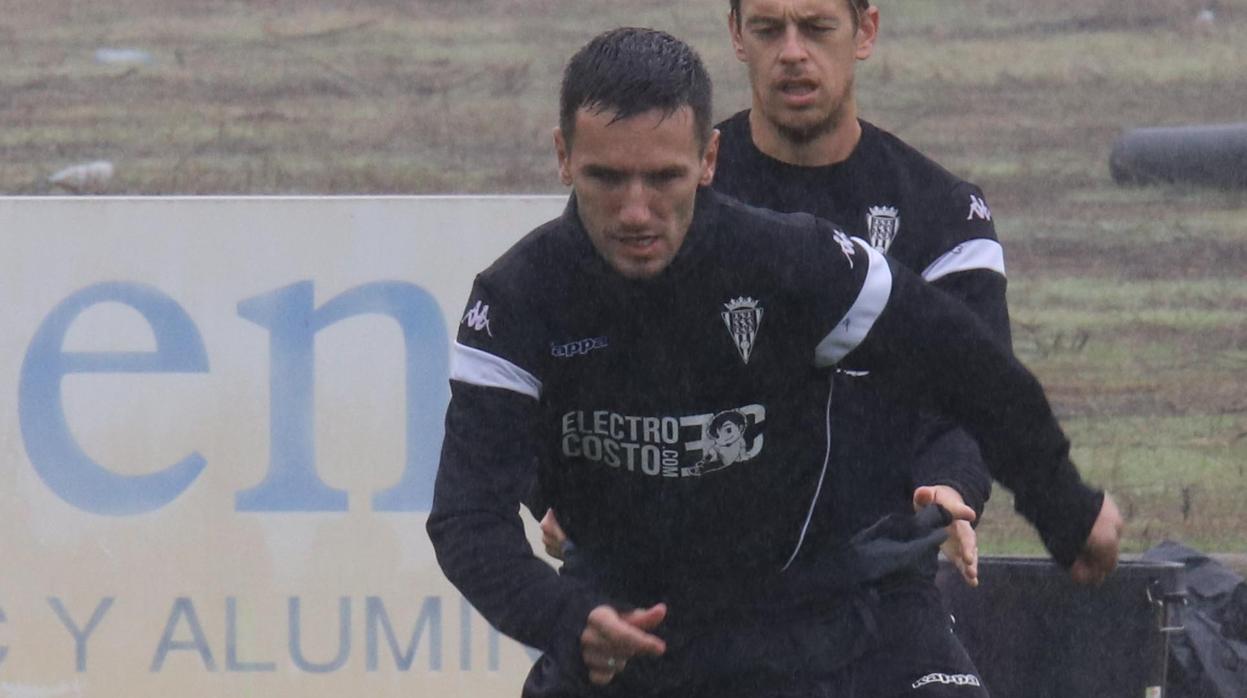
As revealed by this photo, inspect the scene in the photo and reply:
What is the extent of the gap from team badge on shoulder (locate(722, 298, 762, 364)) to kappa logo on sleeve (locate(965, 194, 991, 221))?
38.9 inches

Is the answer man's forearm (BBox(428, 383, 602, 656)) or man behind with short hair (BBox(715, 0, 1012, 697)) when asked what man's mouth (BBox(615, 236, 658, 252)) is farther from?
man behind with short hair (BBox(715, 0, 1012, 697))

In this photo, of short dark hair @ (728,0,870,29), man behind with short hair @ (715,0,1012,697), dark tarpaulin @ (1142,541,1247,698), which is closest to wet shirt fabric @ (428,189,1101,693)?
man behind with short hair @ (715,0,1012,697)

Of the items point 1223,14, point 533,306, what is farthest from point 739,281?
point 1223,14

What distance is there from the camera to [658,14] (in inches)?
528

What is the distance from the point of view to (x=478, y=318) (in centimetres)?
338

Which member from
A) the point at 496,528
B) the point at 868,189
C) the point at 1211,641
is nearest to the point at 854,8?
the point at 868,189

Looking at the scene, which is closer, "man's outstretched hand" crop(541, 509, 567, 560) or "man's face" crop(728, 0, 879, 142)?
"man's outstretched hand" crop(541, 509, 567, 560)

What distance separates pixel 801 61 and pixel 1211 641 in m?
2.80

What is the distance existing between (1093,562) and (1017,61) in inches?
401

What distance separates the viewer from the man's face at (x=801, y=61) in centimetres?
418

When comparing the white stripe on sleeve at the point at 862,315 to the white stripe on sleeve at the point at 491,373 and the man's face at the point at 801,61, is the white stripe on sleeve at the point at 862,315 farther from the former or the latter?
the man's face at the point at 801,61

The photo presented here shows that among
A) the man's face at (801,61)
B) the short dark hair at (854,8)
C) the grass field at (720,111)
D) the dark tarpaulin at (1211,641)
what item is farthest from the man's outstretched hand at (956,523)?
the grass field at (720,111)

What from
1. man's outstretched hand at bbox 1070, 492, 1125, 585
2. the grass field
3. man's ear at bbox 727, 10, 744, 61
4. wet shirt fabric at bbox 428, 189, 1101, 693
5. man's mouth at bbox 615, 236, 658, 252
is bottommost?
man's outstretched hand at bbox 1070, 492, 1125, 585

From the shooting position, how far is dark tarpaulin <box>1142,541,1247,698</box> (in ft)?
19.7
